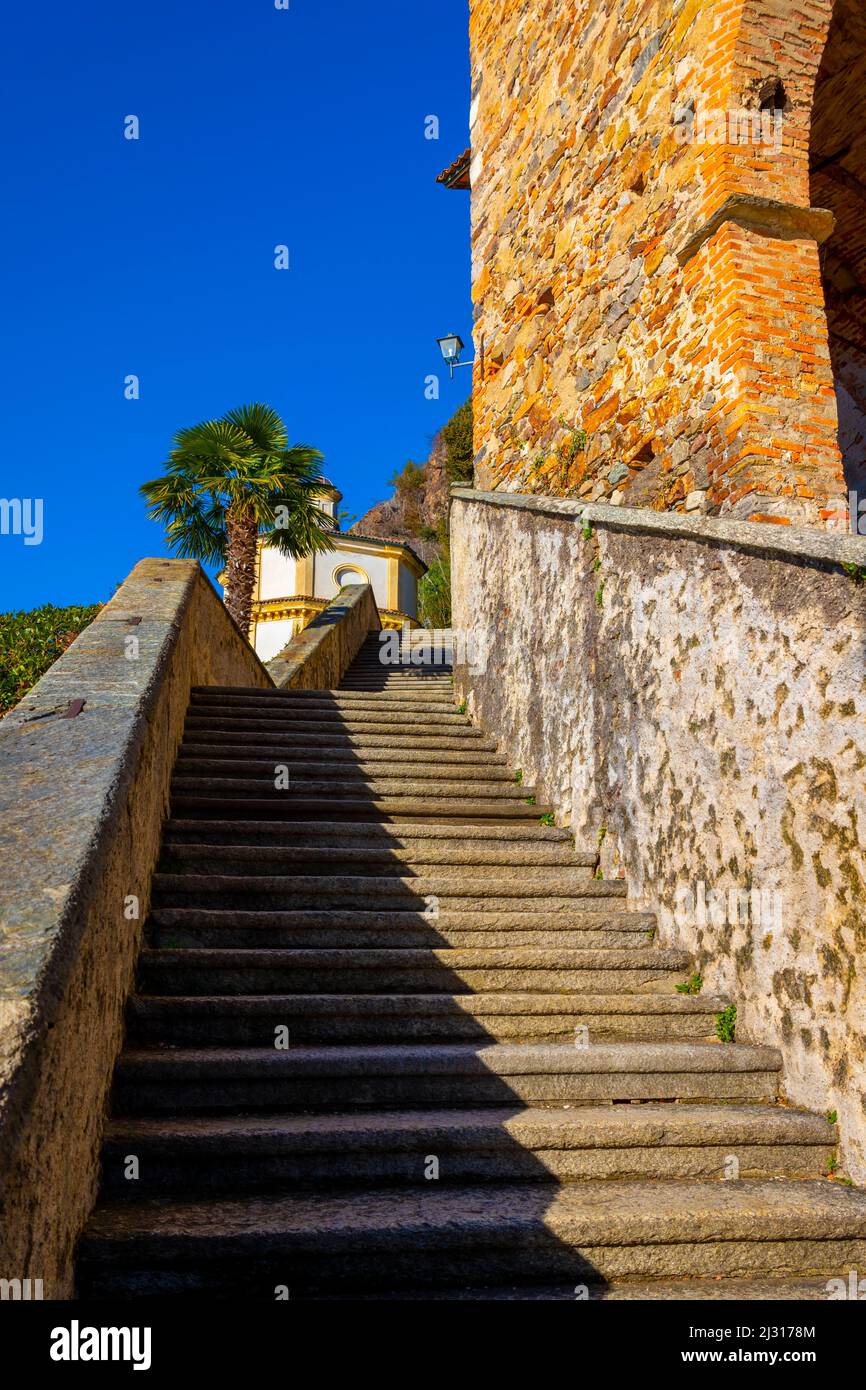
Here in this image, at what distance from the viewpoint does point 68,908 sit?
2061mm

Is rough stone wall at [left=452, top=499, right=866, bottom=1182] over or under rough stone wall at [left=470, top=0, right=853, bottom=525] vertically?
under

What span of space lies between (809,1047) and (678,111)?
16.5 ft

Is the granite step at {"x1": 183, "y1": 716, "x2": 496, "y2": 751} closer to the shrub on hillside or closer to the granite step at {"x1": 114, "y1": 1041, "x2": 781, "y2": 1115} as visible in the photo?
the granite step at {"x1": 114, "y1": 1041, "x2": 781, "y2": 1115}

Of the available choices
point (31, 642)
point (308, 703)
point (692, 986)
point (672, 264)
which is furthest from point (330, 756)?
point (31, 642)

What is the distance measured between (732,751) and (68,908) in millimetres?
2492

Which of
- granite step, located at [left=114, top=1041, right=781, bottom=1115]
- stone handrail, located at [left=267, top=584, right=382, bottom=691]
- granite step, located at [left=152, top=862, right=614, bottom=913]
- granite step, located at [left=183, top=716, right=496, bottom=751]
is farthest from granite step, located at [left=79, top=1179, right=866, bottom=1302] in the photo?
stone handrail, located at [left=267, top=584, right=382, bottom=691]

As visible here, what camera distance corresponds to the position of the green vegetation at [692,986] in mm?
3820

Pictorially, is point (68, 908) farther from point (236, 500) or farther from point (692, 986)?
point (236, 500)

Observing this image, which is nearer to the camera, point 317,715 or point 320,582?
point 317,715

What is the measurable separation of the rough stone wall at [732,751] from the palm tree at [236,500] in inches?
382

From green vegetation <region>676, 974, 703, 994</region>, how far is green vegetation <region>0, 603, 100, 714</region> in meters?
7.55

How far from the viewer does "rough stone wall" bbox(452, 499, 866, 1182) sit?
9.71ft

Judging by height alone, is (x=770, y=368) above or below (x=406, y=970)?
above

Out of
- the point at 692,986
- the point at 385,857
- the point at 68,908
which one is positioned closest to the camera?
the point at 68,908
